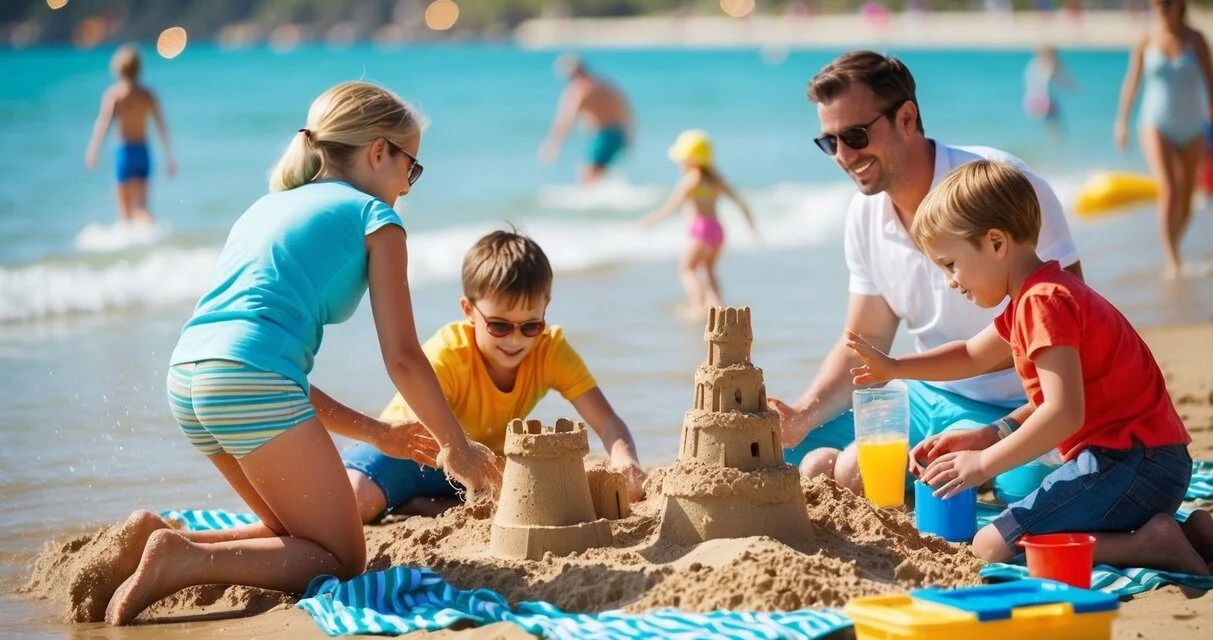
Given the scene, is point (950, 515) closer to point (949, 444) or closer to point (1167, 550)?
A: point (949, 444)

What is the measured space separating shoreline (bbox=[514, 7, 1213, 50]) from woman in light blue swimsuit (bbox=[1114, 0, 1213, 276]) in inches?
1511

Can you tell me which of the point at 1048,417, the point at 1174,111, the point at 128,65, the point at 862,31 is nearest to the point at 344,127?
the point at 1048,417

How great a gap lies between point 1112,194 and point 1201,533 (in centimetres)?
1098

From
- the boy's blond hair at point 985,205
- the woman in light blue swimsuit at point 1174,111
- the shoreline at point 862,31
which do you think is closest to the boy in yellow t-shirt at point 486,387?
the boy's blond hair at point 985,205

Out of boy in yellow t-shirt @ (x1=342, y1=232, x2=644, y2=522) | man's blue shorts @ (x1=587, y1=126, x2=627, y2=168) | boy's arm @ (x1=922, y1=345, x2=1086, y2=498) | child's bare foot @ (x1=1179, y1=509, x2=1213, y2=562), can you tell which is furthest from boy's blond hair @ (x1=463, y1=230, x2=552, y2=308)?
man's blue shorts @ (x1=587, y1=126, x2=627, y2=168)

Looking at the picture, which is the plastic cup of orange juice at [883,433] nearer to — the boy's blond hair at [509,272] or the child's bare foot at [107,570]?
the boy's blond hair at [509,272]

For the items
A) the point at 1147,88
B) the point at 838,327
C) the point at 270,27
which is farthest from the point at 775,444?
the point at 270,27

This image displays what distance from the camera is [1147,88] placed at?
31.0 feet

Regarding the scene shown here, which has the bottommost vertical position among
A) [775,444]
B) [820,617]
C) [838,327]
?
[820,617]

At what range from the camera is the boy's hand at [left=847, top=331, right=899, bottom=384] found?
4.00m

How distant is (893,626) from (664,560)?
0.93 m

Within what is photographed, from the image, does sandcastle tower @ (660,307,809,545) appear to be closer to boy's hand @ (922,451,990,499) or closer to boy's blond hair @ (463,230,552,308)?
boy's hand @ (922,451,990,499)

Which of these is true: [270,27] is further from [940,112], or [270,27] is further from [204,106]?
[940,112]

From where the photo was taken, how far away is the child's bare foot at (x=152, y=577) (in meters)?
3.60
